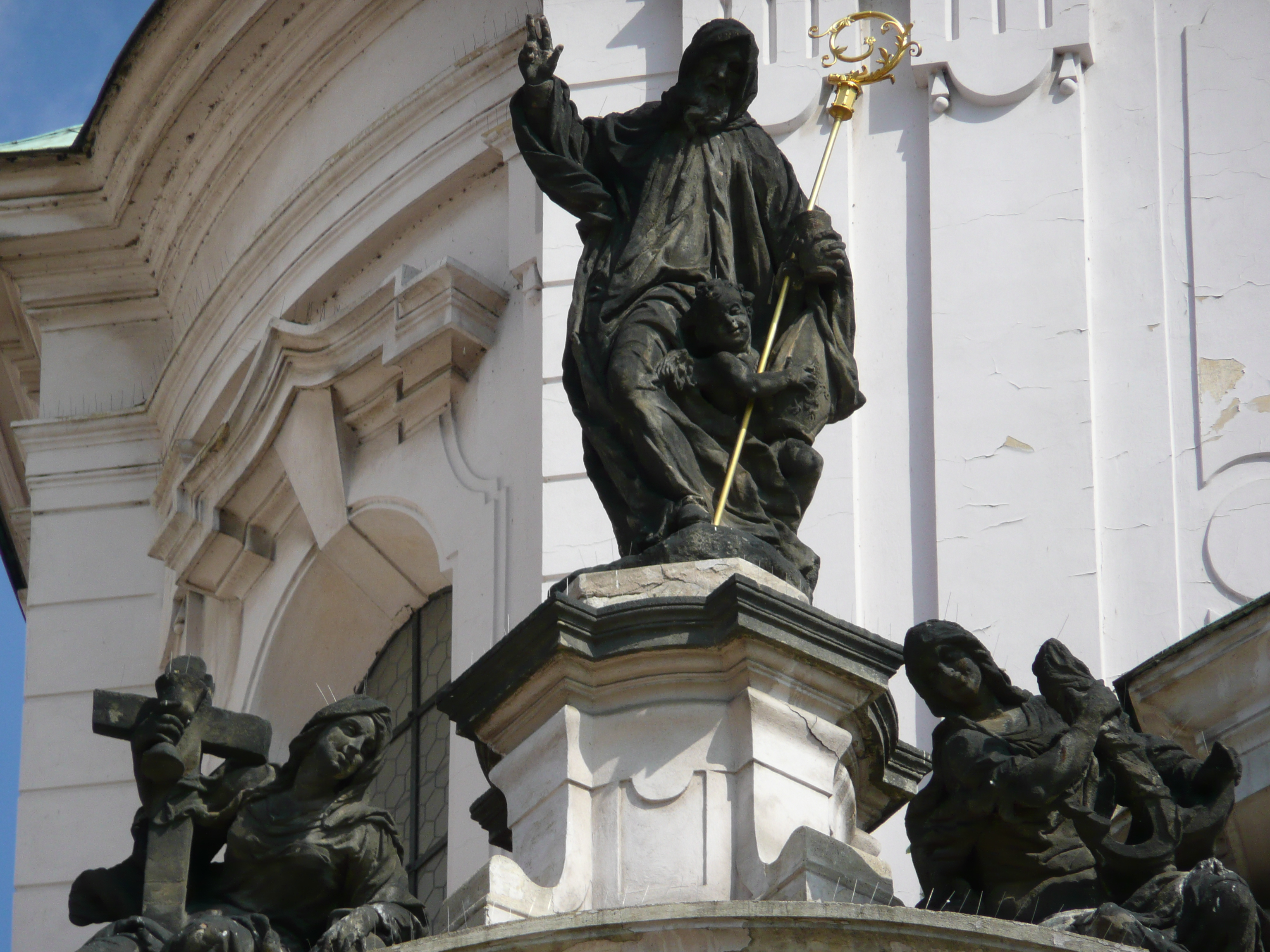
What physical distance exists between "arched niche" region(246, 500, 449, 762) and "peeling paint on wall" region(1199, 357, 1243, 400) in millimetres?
4481

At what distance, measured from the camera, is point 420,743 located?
14.8 metres

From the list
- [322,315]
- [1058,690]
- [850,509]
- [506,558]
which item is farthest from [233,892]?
[322,315]

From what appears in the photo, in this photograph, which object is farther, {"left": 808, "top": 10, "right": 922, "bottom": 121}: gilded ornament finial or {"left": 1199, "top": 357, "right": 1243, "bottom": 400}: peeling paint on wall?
{"left": 1199, "top": 357, "right": 1243, "bottom": 400}: peeling paint on wall

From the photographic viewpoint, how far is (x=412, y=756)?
1477 cm

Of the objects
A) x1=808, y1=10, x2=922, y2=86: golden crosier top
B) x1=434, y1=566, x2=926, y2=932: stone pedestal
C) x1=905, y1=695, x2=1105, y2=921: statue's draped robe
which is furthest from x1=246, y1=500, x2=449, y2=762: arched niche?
x1=905, y1=695, x2=1105, y2=921: statue's draped robe

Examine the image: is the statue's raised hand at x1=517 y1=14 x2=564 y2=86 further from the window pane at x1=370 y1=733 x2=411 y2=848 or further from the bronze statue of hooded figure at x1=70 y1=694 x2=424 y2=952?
the window pane at x1=370 y1=733 x2=411 y2=848

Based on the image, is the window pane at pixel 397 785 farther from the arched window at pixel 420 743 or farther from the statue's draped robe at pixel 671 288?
the statue's draped robe at pixel 671 288

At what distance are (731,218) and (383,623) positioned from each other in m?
6.31

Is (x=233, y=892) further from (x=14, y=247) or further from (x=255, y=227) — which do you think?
(x=14, y=247)

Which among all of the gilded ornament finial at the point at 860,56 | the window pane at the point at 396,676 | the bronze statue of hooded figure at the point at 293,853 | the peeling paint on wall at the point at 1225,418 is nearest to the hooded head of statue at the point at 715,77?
the gilded ornament finial at the point at 860,56

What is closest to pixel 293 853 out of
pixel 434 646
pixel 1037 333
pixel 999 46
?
pixel 1037 333

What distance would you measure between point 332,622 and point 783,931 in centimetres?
834

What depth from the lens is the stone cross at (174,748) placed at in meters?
8.33

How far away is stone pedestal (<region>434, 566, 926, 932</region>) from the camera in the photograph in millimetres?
8148
